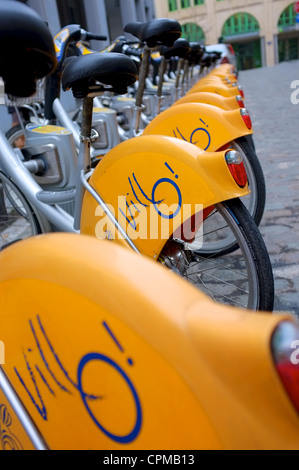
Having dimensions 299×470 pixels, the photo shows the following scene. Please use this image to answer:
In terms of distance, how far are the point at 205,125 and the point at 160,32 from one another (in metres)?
0.77

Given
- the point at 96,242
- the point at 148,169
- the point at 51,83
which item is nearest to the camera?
the point at 96,242

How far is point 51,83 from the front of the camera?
281 centimetres

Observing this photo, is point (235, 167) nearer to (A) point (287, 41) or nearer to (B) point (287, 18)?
(B) point (287, 18)

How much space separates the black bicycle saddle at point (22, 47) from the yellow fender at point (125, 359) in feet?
1.05

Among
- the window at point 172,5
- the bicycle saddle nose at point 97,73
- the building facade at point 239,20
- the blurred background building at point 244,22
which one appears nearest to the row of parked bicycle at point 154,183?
the bicycle saddle nose at point 97,73

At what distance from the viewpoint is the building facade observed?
116 ft

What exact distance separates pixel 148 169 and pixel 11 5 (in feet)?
3.42

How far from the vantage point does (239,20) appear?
3650 cm

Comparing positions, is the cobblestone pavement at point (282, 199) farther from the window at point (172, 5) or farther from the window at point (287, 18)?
the window at point (172, 5)

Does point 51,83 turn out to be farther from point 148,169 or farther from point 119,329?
point 119,329

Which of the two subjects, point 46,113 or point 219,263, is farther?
point 46,113

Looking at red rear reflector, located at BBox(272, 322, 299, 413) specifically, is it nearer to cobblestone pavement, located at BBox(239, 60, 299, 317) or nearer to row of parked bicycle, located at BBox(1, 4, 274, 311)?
row of parked bicycle, located at BBox(1, 4, 274, 311)

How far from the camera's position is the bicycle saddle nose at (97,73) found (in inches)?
63.2

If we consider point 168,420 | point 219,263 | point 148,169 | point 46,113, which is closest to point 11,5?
point 168,420
